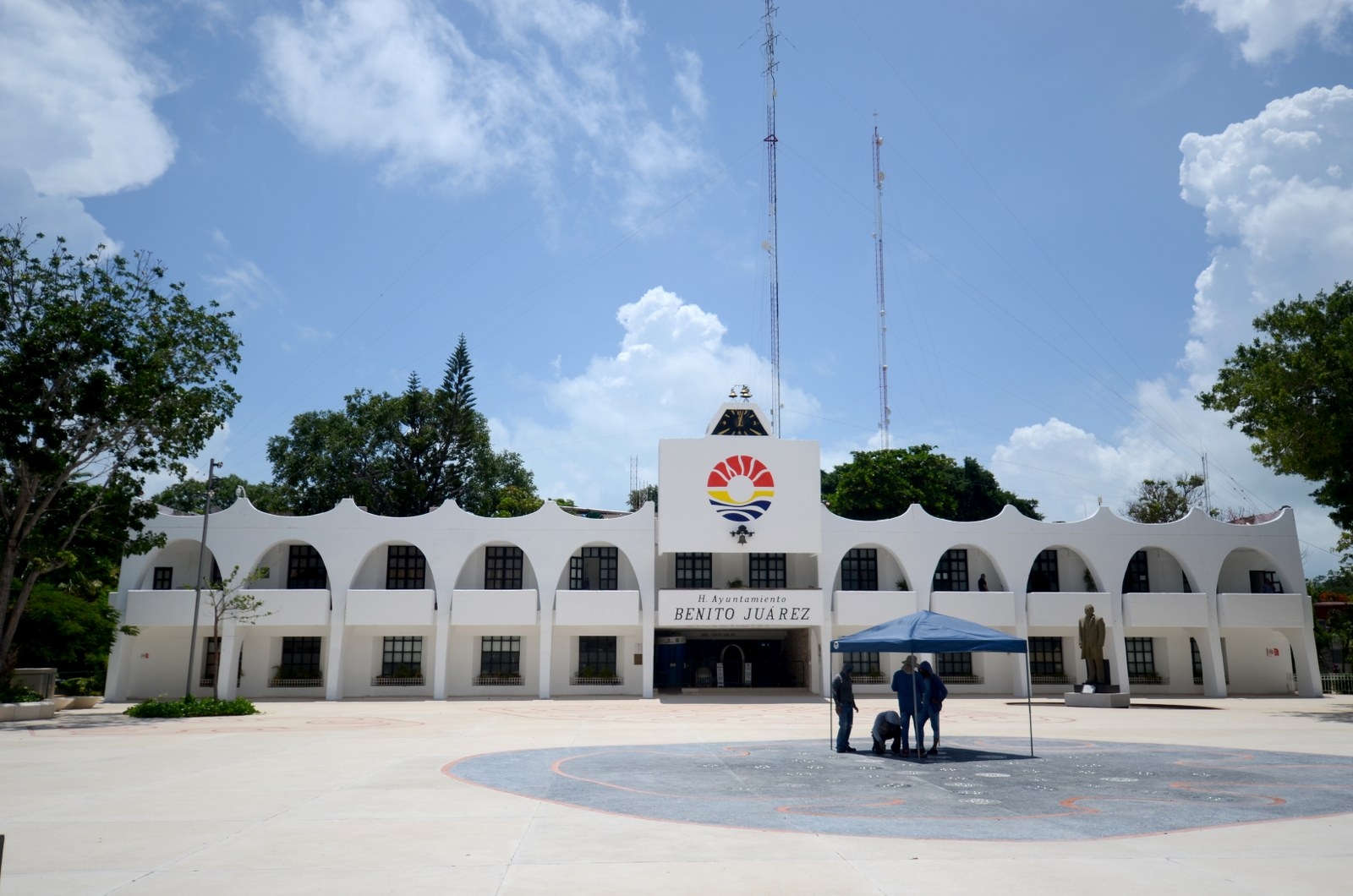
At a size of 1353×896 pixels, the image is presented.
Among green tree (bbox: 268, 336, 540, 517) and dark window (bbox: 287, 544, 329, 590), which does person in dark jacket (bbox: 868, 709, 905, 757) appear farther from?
green tree (bbox: 268, 336, 540, 517)

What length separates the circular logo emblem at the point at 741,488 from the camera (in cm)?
3559

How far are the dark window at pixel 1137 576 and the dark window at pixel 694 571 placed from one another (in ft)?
57.4

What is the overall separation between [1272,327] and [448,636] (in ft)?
98.3

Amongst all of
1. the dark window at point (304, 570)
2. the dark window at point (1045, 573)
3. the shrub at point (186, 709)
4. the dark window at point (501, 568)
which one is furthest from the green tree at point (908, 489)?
the shrub at point (186, 709)

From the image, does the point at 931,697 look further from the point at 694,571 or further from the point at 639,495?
the point at 639,495

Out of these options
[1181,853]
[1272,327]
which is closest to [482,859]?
[1181,853]

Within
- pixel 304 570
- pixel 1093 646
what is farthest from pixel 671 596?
pixel 304 570

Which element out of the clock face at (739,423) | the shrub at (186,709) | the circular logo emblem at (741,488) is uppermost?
the clock face at (739,423)

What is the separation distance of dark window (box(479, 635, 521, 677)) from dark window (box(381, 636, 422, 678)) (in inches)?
96.5

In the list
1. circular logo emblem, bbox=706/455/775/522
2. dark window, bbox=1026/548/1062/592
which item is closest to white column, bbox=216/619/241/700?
circular logo emblem, bbox=706/455/775/522

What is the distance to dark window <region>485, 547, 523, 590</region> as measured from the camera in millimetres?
38312

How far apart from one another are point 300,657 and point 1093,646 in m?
29.0

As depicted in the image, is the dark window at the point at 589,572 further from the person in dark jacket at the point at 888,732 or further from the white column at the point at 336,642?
the person in dark jacket at the point at 888,732

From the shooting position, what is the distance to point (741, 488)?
117ft
